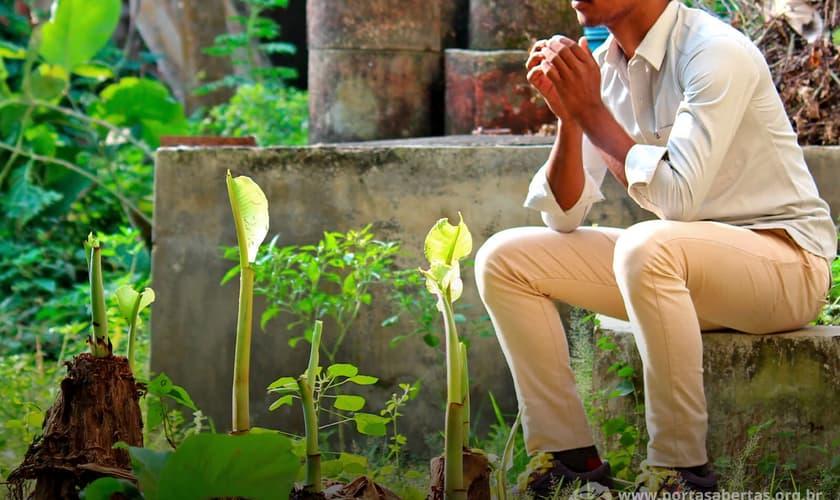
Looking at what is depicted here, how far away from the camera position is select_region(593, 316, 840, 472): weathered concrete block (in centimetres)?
247

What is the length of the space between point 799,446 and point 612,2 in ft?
3.69

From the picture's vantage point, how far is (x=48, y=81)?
610 centimetres

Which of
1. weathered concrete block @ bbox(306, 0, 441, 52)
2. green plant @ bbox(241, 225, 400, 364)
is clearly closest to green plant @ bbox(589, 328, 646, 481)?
green plant @ bbox(241, 225, 400, 364)

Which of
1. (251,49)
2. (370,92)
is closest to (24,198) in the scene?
(251,49)

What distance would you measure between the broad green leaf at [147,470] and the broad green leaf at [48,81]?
5.33 metres

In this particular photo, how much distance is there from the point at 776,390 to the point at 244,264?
166 cm

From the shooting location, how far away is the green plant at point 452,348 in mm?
1162

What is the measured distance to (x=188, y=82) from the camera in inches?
323

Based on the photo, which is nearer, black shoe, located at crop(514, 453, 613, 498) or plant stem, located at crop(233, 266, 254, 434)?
plant stem, located at crop(233, 266, 254, 434)

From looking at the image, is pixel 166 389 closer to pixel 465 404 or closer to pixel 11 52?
pixel 465 404

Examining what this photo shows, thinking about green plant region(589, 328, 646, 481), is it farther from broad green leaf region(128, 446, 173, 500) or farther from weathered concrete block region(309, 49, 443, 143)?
weathered concrete block region(309, 49, 443, 143)

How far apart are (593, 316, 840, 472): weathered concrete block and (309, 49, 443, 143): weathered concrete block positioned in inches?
92.2

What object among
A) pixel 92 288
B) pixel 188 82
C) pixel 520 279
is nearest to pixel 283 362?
pixel 520 279

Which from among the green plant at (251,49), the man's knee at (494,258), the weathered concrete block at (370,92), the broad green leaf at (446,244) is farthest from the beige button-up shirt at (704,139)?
the green plant at (251,49)
